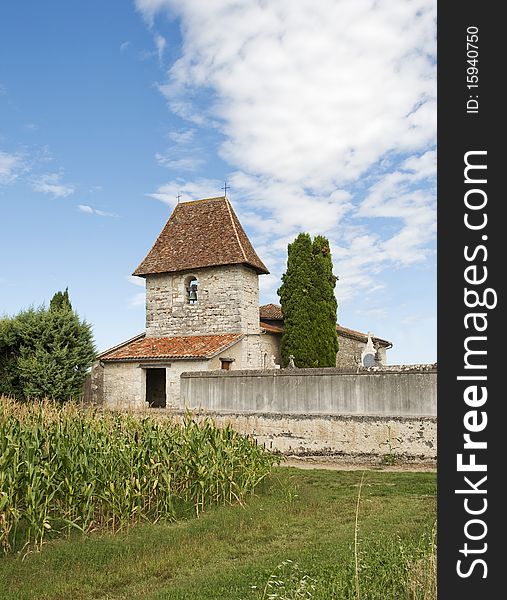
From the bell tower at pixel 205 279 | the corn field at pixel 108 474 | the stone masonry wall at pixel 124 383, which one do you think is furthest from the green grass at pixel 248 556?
the bell tower at pixel 205 279

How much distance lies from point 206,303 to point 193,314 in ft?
2.46

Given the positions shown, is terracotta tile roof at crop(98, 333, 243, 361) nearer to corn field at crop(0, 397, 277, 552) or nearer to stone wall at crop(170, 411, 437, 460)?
stone wall at crop(170, 411, 437, 460)

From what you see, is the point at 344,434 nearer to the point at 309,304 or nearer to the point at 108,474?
the point at 108,474

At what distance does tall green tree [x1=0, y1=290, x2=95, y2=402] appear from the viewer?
20.5 metres

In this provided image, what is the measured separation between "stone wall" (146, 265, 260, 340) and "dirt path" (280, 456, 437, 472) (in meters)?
10.2

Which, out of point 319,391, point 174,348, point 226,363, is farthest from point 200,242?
point 319,391

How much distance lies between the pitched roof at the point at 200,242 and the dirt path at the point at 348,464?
36.3 feet

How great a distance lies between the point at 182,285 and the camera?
25.7 m

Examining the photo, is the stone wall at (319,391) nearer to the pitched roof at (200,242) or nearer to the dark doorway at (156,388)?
the pitched roof at (200,242)

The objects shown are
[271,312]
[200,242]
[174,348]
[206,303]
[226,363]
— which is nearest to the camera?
[226,363]

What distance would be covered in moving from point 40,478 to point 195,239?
779 inches

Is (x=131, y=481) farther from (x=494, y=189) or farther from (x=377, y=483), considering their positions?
(x=494, y=189)

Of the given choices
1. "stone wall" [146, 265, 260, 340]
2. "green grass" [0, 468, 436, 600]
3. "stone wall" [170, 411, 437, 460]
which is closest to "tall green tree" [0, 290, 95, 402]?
"stone wall" [146, 265, 260, 340]

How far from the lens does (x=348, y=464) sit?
556 inches
